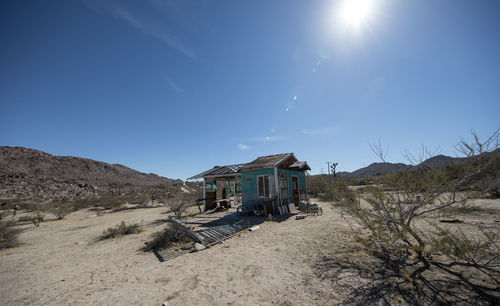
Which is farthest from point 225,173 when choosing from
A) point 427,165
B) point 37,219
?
point 37,219

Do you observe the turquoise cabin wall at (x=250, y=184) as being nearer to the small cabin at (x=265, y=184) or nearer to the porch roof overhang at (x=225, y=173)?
the small cabin at (x=265, y=184)

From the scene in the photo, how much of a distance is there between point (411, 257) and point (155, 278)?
600cm

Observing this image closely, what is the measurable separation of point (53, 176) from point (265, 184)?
199ft

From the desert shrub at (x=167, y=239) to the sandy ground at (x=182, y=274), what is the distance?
411mm

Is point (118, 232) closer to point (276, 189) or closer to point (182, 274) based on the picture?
point (182, 274)

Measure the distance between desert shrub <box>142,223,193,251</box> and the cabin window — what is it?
5.81 meters

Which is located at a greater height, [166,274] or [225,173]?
[225,173]

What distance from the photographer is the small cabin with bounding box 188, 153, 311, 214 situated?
1116 cm

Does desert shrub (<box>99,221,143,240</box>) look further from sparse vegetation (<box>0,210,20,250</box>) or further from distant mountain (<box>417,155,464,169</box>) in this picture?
distant mountain (<box>417,155,464,169</box>)

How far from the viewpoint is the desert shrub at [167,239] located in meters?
6.07

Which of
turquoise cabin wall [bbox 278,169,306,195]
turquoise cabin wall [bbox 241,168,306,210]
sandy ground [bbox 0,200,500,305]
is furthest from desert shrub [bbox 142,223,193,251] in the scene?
turquoise cabin wall [bbox 278,169,306,195]

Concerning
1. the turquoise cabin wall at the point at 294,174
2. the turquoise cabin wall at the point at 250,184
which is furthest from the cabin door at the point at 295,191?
the turquoise cabin wall at the point at 250,184

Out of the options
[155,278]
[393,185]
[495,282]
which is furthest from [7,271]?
[495,282]

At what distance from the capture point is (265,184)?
38.3 feet
